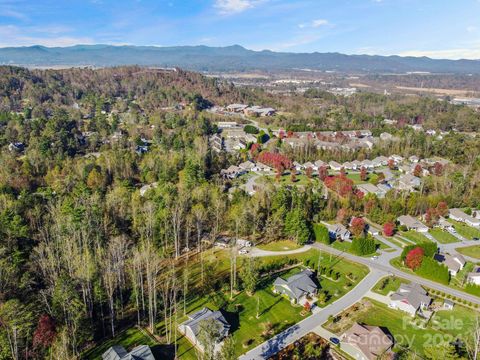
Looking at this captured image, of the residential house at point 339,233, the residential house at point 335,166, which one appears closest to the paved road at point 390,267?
the residential house at point 339,233

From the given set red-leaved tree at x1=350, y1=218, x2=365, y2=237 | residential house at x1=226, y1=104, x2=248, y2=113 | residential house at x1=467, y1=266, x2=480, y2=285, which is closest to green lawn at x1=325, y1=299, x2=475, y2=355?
residential house at x1=467, y1=266, x2=480, y2=285

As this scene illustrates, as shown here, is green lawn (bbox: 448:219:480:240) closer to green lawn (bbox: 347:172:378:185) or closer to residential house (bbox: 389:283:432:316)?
green lawn (bbox: 347:172:378:185)

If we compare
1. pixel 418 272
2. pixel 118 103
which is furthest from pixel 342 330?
pixel 118 103

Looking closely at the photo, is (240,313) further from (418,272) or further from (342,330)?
(418,272)

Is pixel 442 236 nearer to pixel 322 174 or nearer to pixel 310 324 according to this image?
pixel 322 174

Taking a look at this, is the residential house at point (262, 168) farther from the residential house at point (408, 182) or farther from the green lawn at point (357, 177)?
the residential house at point (408, 182)
